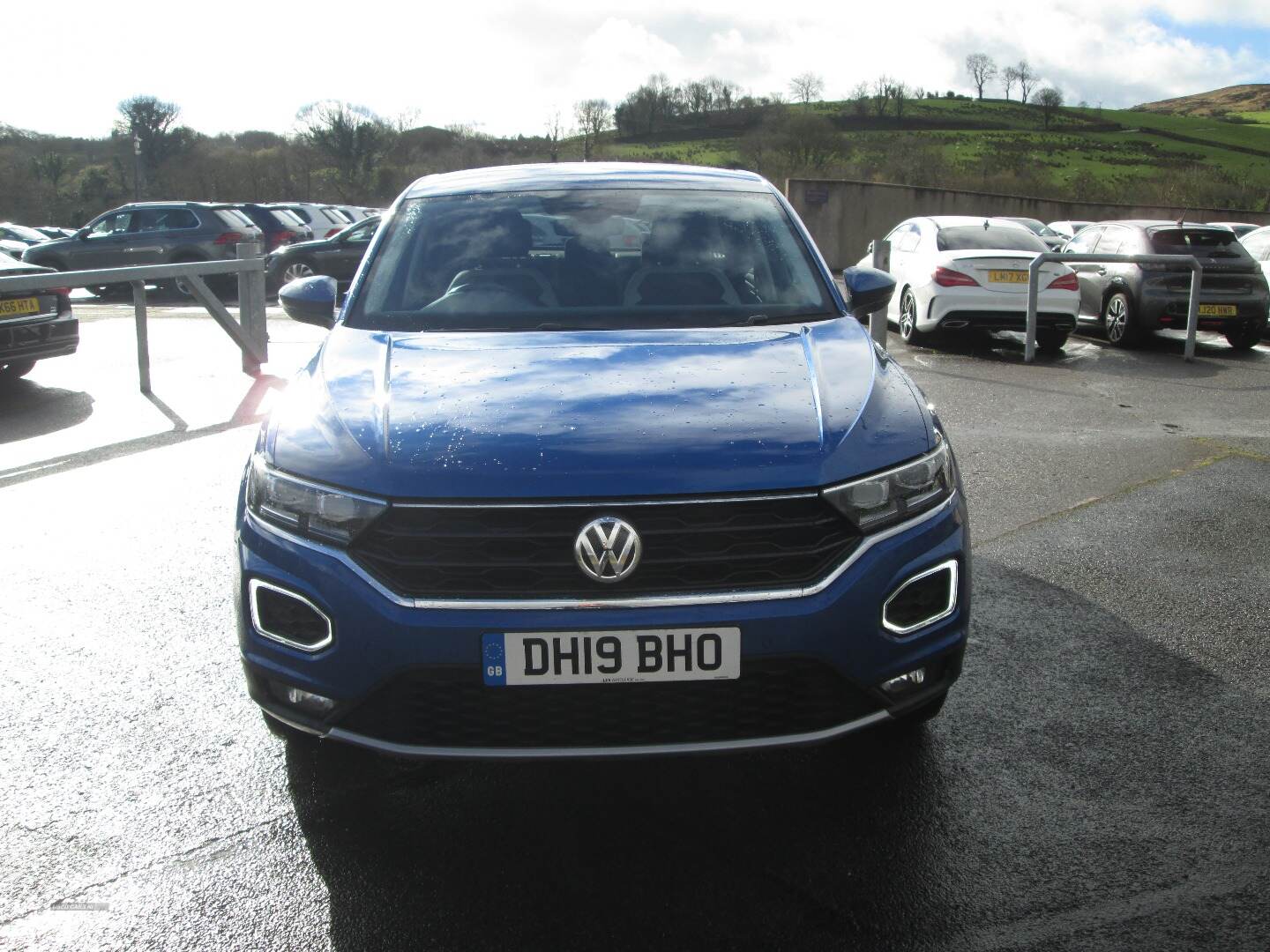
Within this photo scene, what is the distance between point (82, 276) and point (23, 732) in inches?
255

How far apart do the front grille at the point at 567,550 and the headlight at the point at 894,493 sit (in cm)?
13

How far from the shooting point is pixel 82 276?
9.20 meters

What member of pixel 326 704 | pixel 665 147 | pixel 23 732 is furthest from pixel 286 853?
pixel 665 147

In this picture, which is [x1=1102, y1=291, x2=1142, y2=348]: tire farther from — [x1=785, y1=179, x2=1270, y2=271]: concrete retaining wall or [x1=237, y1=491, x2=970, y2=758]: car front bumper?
[x1=785, y1=179, x2=1270, y2=271]: concrete retaining wall

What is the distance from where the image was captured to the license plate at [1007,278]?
1284 cm

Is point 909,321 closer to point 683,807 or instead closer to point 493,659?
point 683,807

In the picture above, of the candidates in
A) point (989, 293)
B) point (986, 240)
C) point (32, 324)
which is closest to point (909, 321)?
point (989, 293)

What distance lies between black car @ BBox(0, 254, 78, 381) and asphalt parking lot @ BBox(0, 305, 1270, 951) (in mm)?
5072

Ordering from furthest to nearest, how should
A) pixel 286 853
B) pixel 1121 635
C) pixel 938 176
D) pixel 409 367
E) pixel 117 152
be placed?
1. pixel 117 152
2. pixel 938 176
3. pixel 1121 635
4. pixel 409 367
5. pixel 286 853

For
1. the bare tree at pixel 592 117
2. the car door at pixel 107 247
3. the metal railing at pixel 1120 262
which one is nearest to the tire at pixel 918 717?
the metal railing at pixel 1120 262

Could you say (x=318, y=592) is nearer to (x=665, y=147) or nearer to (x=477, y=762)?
(x=477, y=762)

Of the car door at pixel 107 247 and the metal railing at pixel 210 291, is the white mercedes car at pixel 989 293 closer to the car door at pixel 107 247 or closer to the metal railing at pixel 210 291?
the metal railing at pixel 210 291

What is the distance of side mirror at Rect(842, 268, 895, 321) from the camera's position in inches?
171

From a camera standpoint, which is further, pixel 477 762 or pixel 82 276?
pixel 82 276
